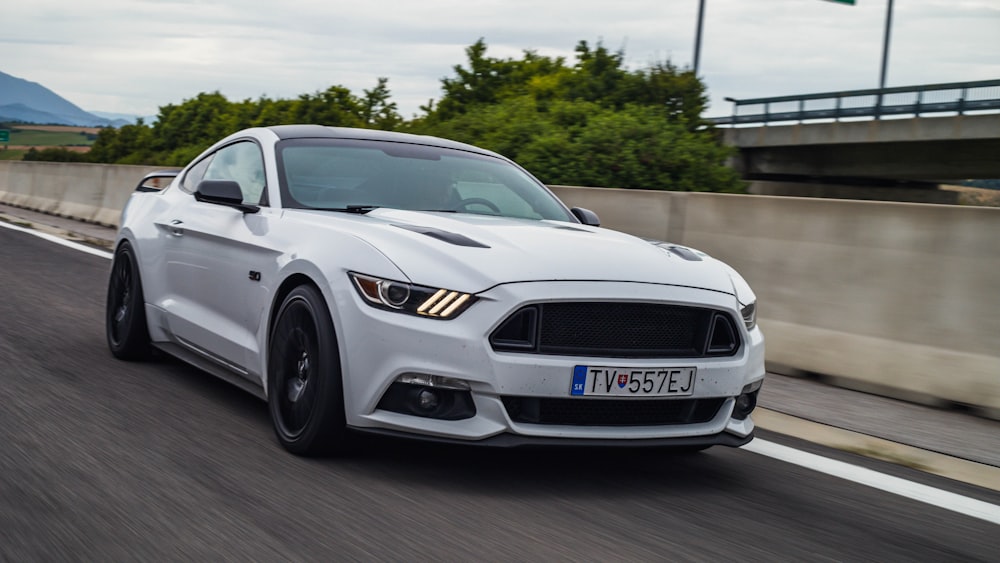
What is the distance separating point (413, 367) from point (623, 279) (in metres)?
0.90

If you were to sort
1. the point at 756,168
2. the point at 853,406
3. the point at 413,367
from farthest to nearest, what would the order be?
1. the point at 756,168
2. the point at 853,406
3. the point at 413,367

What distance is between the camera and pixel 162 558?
3.62m

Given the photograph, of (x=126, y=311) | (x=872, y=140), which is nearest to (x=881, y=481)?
(x=126, y=311)

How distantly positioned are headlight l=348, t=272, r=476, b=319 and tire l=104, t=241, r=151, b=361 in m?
2.82

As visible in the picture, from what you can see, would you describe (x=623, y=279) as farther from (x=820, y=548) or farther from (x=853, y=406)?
(x=853, y=406)

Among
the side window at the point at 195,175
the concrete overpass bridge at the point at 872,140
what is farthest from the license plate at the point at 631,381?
the concrete overpass bridge at the point at 872,140

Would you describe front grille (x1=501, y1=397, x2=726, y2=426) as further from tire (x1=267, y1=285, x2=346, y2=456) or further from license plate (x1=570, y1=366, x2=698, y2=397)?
tire (x1=267, y1=285, x2=346, y2=456)

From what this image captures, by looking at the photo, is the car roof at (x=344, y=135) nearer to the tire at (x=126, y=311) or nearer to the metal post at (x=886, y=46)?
the tire at (x=126, y=311)

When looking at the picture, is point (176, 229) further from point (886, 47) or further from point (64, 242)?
point (886, 47)

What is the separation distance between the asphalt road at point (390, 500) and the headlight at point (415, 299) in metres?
0.67

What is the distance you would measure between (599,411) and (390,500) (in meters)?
0.86

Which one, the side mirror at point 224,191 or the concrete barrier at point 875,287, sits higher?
the side mirror at point 224,191

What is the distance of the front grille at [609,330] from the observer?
15.0ft

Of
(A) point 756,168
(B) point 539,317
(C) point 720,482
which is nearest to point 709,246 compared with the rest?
(C) point 720,482
